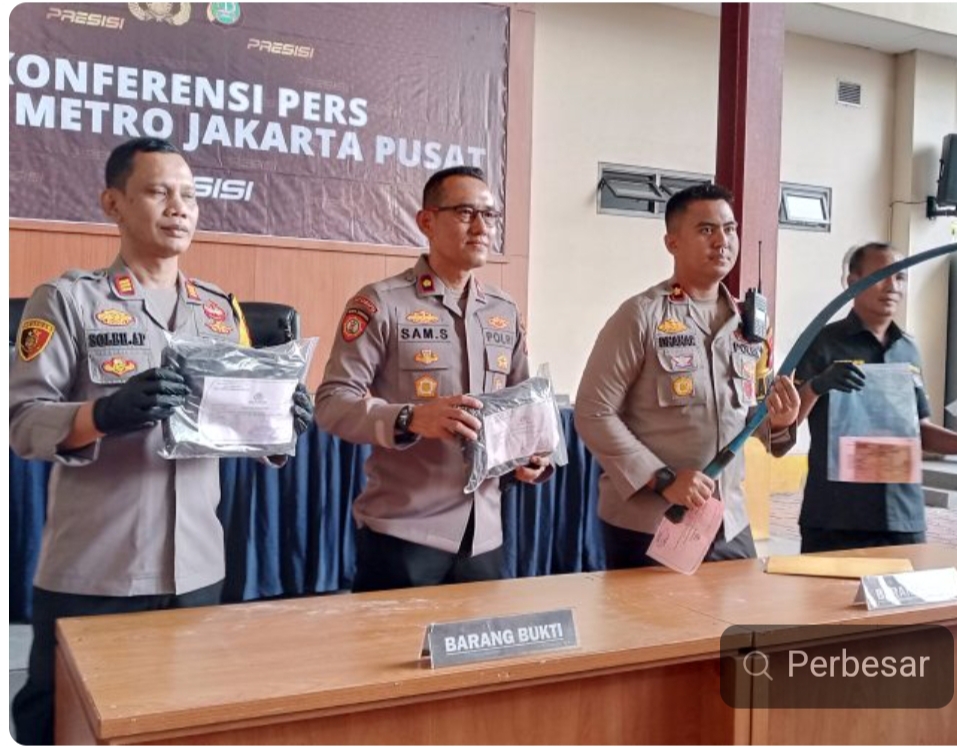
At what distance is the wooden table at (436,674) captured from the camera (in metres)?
1.08

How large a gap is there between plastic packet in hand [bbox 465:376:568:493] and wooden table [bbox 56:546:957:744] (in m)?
0.22

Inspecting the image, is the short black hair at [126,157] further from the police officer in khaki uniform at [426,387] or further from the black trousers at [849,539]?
the black trousers at [849,539]

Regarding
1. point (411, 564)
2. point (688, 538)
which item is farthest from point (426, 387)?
point (688, 538)

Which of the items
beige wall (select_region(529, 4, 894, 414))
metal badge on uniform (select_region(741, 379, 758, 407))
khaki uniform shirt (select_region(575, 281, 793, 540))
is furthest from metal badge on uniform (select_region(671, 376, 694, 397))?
beige wall (select_region(529, 4, 894, 414))

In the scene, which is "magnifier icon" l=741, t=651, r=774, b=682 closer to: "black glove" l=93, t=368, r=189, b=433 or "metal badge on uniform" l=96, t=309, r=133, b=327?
"black glove" l=93, t=368, r=189, b=433

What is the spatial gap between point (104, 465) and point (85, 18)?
350cm

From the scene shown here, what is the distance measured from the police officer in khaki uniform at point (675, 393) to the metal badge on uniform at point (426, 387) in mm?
307

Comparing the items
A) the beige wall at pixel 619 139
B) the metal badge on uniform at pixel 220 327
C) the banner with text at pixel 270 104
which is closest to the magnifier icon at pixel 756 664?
Answer: the metal badge on uniform at pixel 220 327

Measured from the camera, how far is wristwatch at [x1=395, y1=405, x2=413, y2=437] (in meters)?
1.71

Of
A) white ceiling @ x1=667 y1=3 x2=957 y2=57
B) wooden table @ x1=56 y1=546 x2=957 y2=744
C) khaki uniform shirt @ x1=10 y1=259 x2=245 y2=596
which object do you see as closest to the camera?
wooden table @ x1=56 y1=546 x2=957 y2=744

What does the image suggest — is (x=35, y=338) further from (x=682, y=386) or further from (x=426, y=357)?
(x=682, y=386)

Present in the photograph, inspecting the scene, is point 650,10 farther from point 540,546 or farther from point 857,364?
point 857,364

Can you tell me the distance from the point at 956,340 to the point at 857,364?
6163mm

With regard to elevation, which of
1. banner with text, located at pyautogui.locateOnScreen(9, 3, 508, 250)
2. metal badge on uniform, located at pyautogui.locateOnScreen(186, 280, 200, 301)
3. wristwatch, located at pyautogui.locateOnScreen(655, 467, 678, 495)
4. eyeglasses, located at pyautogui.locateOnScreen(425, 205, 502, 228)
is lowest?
wristwatch, located at pyautogui.locateOnScreen(655, 467, 678, 495)
